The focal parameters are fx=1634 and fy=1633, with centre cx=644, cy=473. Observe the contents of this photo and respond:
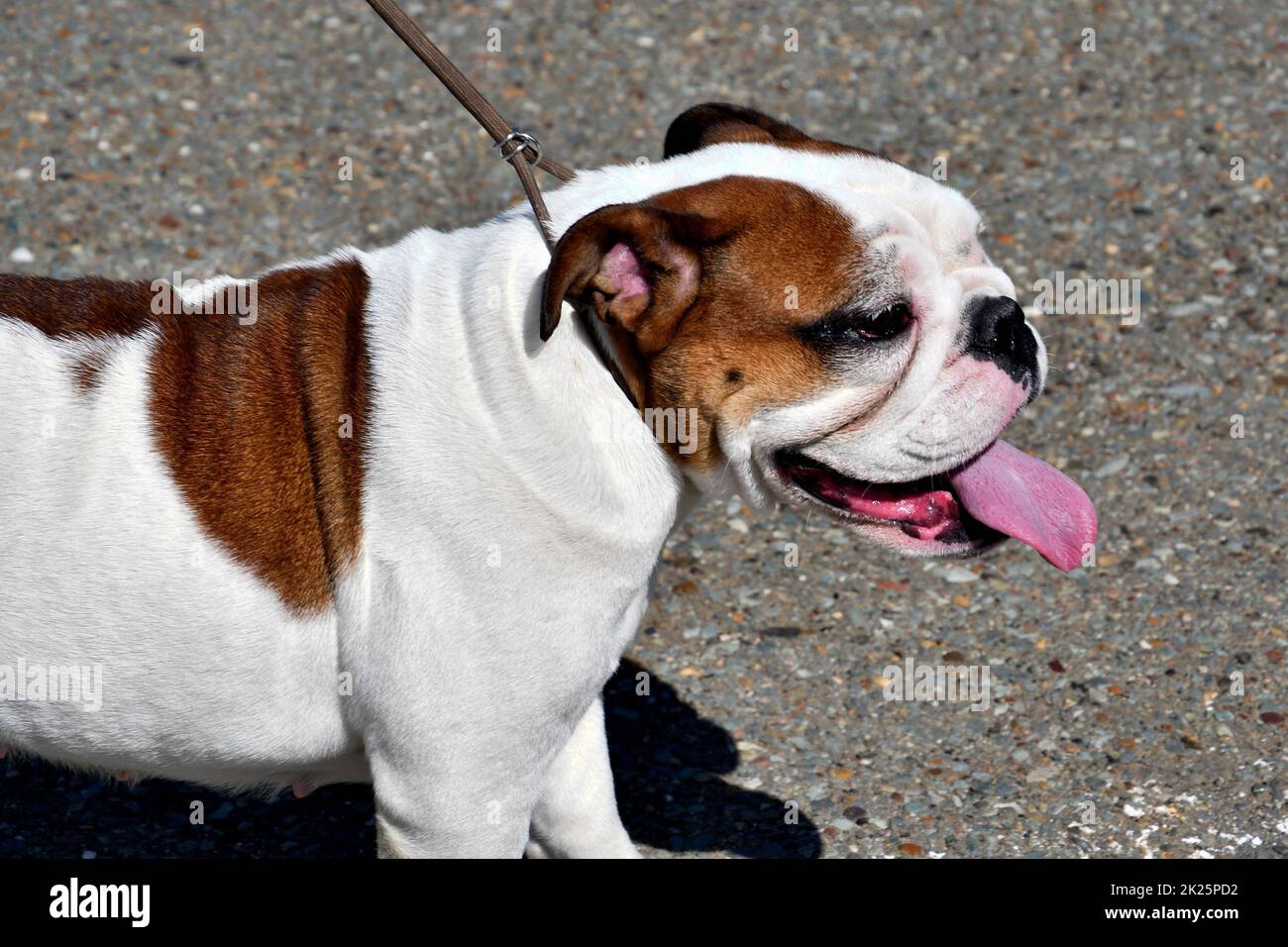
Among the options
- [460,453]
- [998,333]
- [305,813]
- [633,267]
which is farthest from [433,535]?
[305,813]

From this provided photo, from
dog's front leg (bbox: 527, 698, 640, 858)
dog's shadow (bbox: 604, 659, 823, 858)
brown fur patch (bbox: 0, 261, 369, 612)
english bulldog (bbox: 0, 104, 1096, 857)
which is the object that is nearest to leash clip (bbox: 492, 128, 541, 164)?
english bulldog (bbox: 0, 104, 1096, 857)

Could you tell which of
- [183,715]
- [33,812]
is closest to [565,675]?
[183,715]

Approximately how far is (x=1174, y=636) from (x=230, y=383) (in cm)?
335

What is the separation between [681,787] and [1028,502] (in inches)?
63.4

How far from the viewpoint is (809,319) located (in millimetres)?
A: 3582

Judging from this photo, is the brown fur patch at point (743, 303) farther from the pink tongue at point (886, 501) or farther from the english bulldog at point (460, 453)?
the pink tongue at point (886, 501)

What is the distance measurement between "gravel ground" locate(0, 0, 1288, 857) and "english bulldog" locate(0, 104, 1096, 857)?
1.30m

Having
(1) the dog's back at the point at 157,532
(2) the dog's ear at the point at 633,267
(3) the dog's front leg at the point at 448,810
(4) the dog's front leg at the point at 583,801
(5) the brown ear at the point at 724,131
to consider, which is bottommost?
(4) the dog's front leg at the point at 583,801

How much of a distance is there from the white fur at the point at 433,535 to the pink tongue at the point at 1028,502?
395 millimetres

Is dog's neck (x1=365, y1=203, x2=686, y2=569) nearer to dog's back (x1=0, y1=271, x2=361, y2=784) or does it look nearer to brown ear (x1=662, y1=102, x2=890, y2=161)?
dog's back (x1=0, y1=271, x2=361, y2=784)

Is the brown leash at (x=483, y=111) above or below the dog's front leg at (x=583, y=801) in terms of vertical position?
above

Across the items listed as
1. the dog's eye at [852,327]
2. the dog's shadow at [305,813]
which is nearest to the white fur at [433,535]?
the dog's eye at [852,327]

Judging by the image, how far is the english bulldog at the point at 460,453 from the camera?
11.8ft

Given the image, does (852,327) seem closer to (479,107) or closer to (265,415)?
(479,107)
